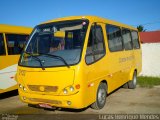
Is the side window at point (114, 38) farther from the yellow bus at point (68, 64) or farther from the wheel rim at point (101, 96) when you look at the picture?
the wheel rim at point (101, 96)

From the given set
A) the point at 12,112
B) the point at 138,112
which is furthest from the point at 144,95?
the point at 12,112

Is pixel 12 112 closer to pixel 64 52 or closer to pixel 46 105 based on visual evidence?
pixel 46 105

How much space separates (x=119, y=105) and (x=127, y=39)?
136 inches

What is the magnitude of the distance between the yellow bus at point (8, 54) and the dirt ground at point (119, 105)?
703 millimetres

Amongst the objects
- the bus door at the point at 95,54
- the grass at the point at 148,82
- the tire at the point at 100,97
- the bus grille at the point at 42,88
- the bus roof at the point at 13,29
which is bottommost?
the grass at the point at 148,82

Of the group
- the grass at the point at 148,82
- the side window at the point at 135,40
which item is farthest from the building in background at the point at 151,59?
the side window at the point at 135,40

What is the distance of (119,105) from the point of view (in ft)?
27.2

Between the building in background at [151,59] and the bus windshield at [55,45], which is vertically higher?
the bus windshield at [55,45]

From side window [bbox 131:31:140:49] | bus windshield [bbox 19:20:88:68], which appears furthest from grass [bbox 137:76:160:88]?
bus windshield [bbox 19:20:88:68]

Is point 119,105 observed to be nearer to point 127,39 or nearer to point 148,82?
point 127,39

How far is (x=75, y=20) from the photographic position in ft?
23.2

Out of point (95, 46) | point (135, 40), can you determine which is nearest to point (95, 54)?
point (95, 46)

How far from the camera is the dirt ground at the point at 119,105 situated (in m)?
7.55

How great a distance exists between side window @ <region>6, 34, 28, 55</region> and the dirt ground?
193cm
